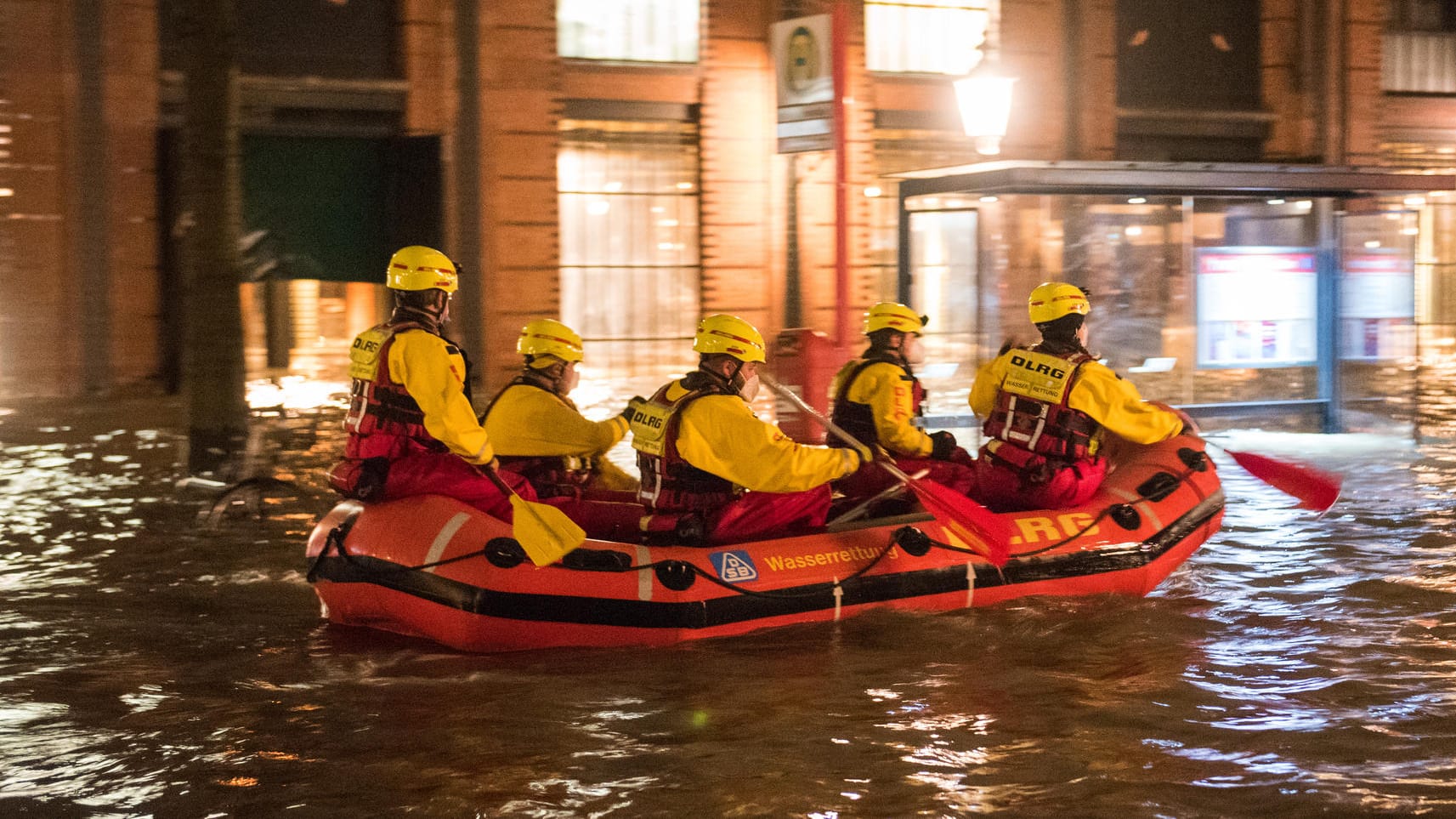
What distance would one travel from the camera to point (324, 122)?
656 inches

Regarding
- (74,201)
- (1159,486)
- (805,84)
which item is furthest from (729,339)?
(74,201)

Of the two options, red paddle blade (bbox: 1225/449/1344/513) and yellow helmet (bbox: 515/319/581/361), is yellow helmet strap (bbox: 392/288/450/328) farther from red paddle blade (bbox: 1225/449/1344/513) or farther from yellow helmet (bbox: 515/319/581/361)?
red paddle blade (bbox: 1225/449/1344/513)

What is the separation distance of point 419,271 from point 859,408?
9.00 ft

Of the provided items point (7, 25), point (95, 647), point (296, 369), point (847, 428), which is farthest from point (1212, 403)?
point (7, 25)

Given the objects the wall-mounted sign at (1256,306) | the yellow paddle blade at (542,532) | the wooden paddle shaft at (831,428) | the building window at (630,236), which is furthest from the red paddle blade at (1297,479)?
the building window at (630,236)

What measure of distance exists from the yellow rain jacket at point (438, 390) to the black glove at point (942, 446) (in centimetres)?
275

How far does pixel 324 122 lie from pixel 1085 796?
13407 mm

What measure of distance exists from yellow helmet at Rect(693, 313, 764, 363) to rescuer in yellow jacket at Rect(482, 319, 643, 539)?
1023 millimetres

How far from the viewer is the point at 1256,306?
15.3 m

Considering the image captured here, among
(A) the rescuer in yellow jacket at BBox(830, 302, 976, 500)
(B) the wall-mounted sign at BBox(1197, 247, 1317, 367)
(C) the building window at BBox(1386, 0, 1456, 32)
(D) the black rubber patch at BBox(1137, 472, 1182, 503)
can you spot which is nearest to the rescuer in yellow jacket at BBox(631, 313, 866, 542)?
(A) the rescuer in yellow jacket at BBox(830, 302, 976, 500)

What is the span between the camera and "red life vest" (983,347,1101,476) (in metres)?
8.32

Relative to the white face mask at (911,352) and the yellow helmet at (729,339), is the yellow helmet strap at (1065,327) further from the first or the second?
the yellow helmet at (729,339)

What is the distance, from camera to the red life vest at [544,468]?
27.2ft

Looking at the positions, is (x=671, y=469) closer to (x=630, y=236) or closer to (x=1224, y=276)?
(x=1224, y=276)
